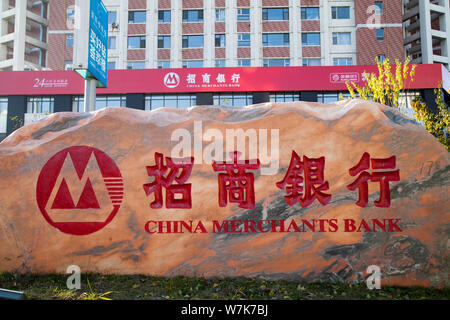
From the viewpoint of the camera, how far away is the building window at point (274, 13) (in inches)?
757

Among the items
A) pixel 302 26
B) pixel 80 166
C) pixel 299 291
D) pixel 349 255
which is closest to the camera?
pixel 299 291

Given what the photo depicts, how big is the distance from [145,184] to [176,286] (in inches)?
47.8

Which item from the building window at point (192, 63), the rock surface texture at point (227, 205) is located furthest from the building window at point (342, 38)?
the rock surface texture at point (227, 205)

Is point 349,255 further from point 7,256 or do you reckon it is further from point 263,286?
point 7,256

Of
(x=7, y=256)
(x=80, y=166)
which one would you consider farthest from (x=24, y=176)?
(x=7, y=256)

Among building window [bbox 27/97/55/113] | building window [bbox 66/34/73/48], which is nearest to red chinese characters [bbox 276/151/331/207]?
building window [bbox 27/97/55/113]

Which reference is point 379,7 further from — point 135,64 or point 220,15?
point 135,64

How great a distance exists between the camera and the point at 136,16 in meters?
19.7

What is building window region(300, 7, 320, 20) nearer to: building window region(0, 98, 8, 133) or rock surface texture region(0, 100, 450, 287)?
building window region(0, 98, 8, 133)

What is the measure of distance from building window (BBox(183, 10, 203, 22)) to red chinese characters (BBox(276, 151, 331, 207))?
1772cm

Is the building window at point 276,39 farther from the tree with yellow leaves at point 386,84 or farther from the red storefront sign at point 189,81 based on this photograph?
the tree with yellow leaves at point 386,84

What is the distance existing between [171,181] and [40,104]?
15923 millimetres

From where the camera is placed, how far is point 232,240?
3916 mm

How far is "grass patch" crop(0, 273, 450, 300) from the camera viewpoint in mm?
3482
